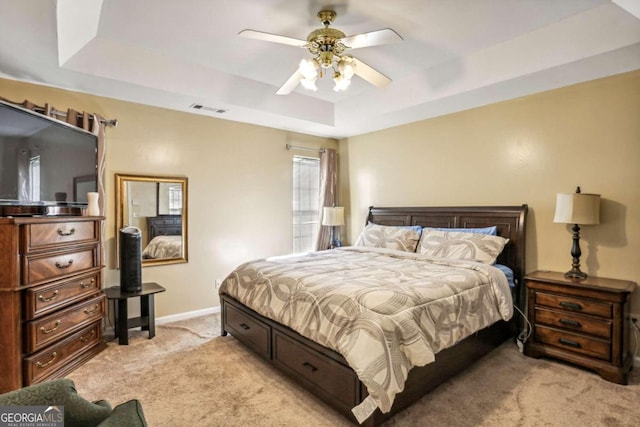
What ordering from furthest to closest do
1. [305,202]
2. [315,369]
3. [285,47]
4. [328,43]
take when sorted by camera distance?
[305,202] < [285,47] < [328,43] < [315,369]

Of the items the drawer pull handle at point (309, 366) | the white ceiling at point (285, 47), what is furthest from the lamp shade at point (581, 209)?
the drawer pull handle at point (309, 366)

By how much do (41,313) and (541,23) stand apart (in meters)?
4.40

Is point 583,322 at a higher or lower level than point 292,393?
higher

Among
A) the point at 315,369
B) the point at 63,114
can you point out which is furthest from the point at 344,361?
the point at 63,114

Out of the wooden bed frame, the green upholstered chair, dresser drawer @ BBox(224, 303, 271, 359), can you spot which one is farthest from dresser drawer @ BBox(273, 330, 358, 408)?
the green upholstered chair

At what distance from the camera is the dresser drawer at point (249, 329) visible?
2746 mm

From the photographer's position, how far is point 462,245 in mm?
3463

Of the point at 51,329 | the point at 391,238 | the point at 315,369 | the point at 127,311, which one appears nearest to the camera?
the point at 315,369

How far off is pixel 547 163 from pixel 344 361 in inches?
113

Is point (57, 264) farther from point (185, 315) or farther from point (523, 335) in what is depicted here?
point (523, 335)

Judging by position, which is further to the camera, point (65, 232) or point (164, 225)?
point (164, 225)

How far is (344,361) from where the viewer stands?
2.03 m

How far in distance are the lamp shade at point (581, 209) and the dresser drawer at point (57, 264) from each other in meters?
4.19

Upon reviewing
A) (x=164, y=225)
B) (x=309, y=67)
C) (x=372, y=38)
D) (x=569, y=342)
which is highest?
(x=372, y=38)
